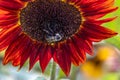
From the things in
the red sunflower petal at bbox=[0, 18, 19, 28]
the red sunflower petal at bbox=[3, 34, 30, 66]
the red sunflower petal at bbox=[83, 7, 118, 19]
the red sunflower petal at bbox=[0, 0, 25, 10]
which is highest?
the red sunflower petal at bbox=[0, 0, 25, 10]

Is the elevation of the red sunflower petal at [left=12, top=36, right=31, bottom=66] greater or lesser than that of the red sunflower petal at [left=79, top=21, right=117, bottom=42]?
lesser

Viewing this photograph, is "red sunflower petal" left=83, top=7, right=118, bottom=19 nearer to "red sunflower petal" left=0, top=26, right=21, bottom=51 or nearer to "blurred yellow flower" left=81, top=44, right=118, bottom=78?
"red sunflower petal" left=0, top=26, right=21, bottom=51

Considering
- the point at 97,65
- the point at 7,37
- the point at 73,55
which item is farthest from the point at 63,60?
the point at 97,65

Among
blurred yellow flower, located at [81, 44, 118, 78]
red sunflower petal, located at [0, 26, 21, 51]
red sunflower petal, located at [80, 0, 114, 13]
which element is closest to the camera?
red sunflower petal, located at [80, 0, 114, 13]

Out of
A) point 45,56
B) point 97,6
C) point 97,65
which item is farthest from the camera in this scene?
point 97,65

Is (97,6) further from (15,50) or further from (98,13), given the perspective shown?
(15,50)

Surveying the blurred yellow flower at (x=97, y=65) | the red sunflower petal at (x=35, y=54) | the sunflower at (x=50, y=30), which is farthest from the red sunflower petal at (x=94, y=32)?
the blurred yellow flower at (x=97, y=65)

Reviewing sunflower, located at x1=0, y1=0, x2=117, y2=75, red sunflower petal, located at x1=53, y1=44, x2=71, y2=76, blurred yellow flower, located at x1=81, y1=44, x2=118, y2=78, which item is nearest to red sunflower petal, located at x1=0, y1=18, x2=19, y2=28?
sunflower, located at x1=0, y1=0, x2=117, y2=75

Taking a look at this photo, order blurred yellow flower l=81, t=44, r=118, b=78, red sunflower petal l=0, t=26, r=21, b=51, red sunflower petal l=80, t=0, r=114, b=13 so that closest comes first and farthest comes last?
red sunflower petal l=80, t=0, r=114, b=13 < red sunflower petal l=0, t=26, r=21, b=51 < blurred yellow flower l=81, t=44, r=118, b=78
